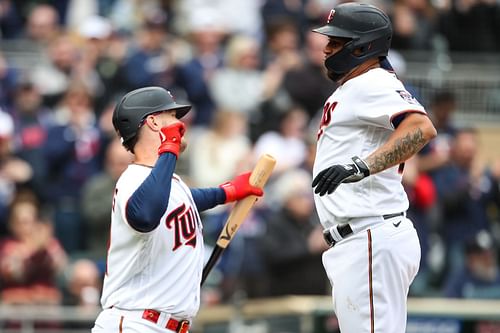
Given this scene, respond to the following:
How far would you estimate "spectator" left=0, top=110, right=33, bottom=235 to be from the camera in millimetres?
12500

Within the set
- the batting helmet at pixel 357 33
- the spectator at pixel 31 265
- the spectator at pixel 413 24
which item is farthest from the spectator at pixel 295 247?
the batting helmet at pixel 357 33

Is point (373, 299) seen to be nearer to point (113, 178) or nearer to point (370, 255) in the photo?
point (370, 255)

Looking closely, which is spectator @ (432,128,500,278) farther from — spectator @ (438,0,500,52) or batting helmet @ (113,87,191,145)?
batting helmet @ (113,87,191,145)

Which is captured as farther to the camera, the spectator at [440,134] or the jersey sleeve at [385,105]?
the spectator at [440,134]

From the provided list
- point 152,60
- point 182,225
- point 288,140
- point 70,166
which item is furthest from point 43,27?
point 182,225

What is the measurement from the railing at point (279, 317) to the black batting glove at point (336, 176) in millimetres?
4241

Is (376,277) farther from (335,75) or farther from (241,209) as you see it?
(335,75)

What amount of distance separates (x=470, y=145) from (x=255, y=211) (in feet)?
8.48

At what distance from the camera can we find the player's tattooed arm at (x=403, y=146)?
21.2 ft

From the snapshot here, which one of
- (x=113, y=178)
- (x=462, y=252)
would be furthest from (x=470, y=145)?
(x=113, y=178)

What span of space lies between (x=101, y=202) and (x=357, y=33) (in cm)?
593

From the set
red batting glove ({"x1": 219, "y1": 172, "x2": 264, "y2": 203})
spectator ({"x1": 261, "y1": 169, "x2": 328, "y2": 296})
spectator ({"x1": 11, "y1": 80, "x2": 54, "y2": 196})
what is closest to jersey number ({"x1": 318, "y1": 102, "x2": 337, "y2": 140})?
red batting glove ({"x1": 219, "y1": 172, "x2": 264, "y2": 203})

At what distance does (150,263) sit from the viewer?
6566mm

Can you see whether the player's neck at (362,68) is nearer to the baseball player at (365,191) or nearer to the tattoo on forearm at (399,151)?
the baseball player at (365,191)
